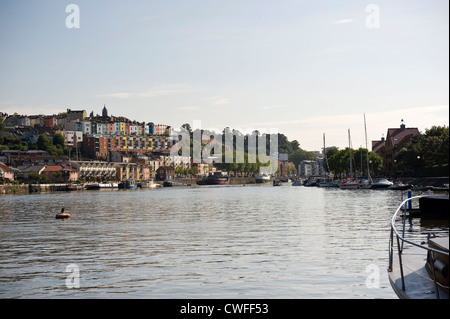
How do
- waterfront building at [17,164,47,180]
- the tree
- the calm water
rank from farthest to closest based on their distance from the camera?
waterfront building at [17,164,47,180], the tree, the calm water

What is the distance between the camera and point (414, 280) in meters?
12.9

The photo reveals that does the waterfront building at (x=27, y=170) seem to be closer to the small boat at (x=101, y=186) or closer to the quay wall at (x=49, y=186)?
the small boat at (x=101, y=186)

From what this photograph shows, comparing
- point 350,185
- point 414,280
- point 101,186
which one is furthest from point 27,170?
point 414,280

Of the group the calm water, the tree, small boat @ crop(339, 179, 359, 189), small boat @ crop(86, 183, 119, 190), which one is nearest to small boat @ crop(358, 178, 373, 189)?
small boat @ crop(339, 179, 359, 189)

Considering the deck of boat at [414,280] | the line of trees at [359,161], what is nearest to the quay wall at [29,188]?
the line of trees at [359,161]

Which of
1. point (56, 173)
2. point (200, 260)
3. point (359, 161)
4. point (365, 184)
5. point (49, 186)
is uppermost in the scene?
point (359, 161)

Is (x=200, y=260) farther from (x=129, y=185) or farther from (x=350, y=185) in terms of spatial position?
(x=129, y=185)

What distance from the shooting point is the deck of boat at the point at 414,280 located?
460 inches

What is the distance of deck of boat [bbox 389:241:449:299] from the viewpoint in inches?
460

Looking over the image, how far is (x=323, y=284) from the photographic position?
63.7ft

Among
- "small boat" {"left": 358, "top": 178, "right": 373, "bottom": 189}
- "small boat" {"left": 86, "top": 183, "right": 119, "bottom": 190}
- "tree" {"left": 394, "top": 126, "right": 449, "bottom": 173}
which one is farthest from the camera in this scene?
"small boat" {"left": 86, "top": 183, "right": 119, "bottom": 190}

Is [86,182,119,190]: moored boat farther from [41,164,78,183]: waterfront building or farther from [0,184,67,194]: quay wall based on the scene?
[41,164,78,183]: waterfront building

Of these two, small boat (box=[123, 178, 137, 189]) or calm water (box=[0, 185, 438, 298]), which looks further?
small boat (box=[123, 178, 137, 189])

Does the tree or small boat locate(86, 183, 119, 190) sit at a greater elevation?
the tree
